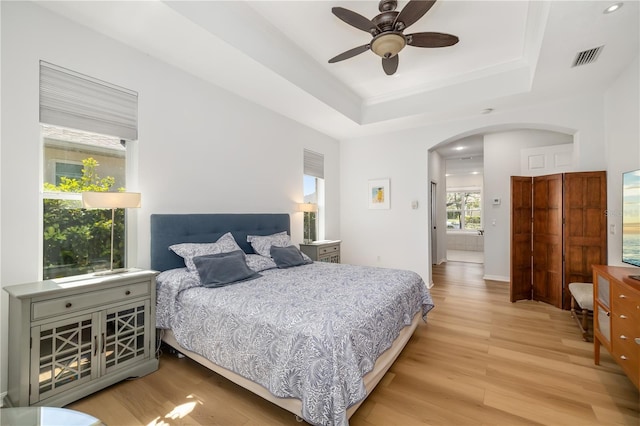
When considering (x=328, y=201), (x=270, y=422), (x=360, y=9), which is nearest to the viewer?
(x=270, y=422)

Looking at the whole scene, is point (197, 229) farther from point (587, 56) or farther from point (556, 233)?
point (556, 233)

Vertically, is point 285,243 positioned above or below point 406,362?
above

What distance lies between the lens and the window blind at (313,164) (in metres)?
5.02

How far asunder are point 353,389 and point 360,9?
320cm

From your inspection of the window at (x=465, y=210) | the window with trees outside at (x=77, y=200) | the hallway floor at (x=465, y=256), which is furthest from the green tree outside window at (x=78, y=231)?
the window at (x=465, y=210)

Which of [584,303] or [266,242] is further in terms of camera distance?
[266,242]

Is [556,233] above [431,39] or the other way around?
the other way around

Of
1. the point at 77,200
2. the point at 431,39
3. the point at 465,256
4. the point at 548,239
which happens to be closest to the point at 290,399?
the point at 77,200

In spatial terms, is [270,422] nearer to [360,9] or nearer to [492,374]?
[492,374]

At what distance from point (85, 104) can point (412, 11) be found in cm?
281

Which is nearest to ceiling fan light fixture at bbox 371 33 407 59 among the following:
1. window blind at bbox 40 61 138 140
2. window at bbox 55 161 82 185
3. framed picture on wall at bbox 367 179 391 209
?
window blind at bbox 40 61 138 140

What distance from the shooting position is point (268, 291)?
7.70 ft

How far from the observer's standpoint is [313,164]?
5184mm


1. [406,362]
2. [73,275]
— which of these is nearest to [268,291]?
[406,362]
